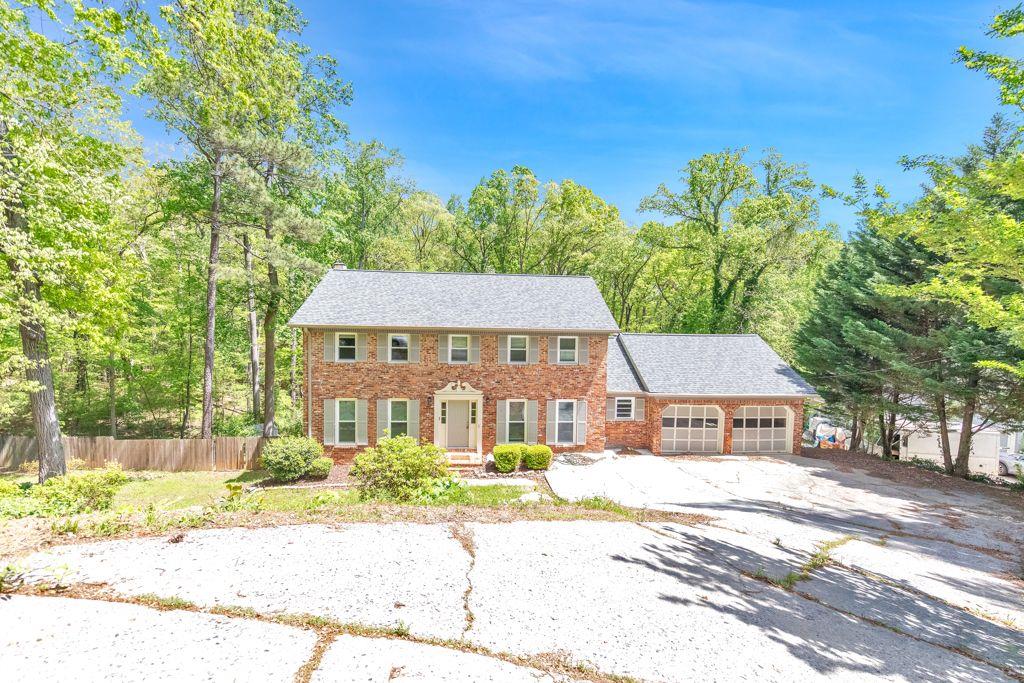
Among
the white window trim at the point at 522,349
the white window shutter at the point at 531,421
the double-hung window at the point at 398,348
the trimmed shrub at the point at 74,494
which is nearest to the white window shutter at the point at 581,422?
the white window shutter at the point at 531,421

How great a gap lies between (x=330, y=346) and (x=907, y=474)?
23.3 metres

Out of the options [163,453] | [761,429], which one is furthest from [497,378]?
[163,453]

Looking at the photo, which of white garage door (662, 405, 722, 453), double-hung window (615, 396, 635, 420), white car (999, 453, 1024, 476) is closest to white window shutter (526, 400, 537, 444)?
double-hung window (615, 396, 635, 420)

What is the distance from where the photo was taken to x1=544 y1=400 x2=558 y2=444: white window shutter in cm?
1814

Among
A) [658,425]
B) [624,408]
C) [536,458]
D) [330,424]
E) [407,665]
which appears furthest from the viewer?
[624,408]

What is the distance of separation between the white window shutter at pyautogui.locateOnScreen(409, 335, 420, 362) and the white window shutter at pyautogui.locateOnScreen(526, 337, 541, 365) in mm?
4433

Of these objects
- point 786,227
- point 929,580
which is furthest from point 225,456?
point 786,227

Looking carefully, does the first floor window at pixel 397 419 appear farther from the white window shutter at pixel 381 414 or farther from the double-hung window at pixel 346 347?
the double-hung window at pixel 346 347

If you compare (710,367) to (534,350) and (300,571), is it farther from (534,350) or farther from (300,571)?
(300,571)

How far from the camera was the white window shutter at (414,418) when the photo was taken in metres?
17.4

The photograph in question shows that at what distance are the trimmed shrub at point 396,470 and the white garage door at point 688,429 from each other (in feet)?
38.5

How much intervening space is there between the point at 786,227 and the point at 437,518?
2804 centimetres

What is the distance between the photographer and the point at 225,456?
17766 millimetres

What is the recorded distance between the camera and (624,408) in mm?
19875
